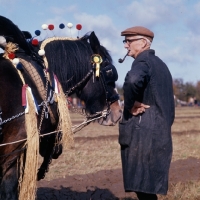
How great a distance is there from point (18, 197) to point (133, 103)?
4.75 feet

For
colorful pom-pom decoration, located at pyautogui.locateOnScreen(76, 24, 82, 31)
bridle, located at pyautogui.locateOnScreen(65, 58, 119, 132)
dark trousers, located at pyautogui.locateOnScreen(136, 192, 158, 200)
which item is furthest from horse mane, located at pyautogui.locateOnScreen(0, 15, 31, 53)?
dark trousers, located at pyautogui.locateOnScreen(136, 192, 158, 200)

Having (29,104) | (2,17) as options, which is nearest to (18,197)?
(29,104)

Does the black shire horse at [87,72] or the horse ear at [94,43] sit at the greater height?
the horse ear at [94,43]

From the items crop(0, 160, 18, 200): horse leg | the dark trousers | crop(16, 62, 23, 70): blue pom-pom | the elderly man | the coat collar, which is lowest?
the dark trousers

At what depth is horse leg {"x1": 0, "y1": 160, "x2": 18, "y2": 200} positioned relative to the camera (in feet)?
14.0

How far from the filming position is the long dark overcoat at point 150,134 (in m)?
4.55

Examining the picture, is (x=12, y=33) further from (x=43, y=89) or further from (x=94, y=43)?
(x=94, y=43)

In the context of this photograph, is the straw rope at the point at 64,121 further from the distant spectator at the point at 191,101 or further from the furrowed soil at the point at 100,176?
the distant spectator at the point at 191,101

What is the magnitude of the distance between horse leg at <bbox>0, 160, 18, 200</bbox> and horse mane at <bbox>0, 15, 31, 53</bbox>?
3.92 feet

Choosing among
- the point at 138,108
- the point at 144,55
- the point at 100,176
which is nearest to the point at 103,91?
the point at 138,108

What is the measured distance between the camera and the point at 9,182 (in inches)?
168

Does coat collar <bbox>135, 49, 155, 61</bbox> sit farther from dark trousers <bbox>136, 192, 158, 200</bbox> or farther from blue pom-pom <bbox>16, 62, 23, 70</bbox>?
dark trousers <bbox>136, 192, 158, 200</bbox>

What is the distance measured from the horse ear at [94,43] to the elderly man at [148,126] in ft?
1.59

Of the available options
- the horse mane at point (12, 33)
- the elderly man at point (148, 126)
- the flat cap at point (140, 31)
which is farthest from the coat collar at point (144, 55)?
the horse mane at point (12, 33)
